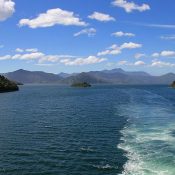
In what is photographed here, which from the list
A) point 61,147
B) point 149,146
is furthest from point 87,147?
point 149,146

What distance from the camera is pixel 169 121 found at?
85.0 metres

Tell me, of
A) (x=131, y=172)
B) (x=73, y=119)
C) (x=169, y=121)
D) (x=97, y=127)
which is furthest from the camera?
(x=73, y=119)

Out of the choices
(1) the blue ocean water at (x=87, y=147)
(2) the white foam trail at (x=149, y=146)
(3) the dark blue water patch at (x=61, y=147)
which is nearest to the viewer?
(2) the white foam trail at (x=149, y=146)

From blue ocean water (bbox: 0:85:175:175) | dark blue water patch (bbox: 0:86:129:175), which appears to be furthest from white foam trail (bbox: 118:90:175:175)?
dark blue water patch (bbox: 0:86:129:175)

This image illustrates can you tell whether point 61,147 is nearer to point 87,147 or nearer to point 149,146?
point 87,147

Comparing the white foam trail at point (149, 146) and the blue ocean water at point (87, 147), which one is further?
the blue ocean water at point (87, 147)

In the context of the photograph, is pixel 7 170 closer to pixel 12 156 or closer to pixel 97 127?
pixel 12 156

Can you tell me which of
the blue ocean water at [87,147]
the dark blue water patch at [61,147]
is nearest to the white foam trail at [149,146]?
the blue ocean water at [87,147]

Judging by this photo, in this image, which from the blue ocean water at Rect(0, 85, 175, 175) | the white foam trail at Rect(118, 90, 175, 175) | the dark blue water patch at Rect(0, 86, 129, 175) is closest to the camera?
the white foam trail at Rect(118, 90, 175, 175)

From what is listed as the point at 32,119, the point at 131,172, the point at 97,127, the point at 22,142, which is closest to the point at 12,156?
the point at 22,142

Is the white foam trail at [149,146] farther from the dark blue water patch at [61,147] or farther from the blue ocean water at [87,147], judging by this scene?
the dark blue water patch at [61,147]

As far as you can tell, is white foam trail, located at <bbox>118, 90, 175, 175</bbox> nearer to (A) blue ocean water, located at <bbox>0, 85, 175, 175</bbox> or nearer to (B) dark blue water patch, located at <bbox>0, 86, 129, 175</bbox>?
(A) blue ocean water, located at <bbox>0, 85, 175, 175</bbox>

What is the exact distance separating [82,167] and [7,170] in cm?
943

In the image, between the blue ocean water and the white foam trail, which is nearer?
the white foam trail
